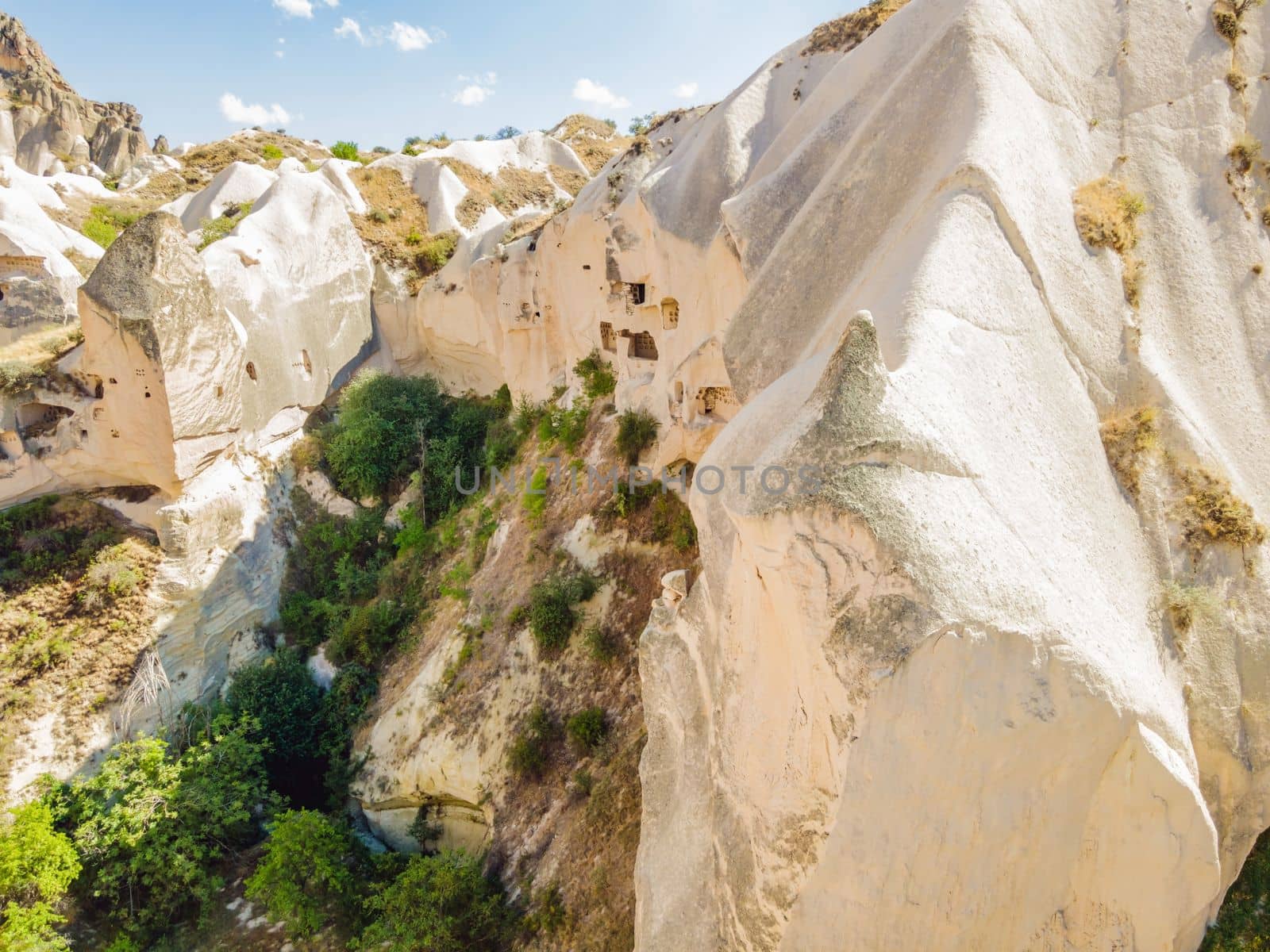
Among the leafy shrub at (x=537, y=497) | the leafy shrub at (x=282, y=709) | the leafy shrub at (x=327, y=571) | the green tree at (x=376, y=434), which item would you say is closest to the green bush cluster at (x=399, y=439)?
the green tree at (x=376, y=434)

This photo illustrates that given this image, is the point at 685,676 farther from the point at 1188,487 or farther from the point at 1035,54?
the point at 1035,54

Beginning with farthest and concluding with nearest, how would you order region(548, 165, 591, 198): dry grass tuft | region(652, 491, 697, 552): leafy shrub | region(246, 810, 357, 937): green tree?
region(548, 165, 591, 198): dry grass tuft → region(652, 491, 697, 552): leafy shrub → region(246, 810, 357, 937): green tree

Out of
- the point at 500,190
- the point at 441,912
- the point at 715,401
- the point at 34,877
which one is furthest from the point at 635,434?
the point at 500,190

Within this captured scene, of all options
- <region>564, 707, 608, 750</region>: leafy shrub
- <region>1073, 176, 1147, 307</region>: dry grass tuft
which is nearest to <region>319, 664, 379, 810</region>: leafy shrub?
<region>564, 707, 608, 750</region>: leafy shrub

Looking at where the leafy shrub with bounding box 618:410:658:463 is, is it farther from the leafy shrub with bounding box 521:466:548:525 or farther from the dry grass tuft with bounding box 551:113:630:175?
the dry grass tuft with bounding box 551:113:630:175

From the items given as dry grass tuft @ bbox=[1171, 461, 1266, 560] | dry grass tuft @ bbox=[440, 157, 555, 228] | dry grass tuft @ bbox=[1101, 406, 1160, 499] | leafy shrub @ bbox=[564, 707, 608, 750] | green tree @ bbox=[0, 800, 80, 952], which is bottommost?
green tree @ bbox=[0, 800, 80, 952]

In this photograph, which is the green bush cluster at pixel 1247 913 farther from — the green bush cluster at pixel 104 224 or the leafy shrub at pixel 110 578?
the green bush cluster at pixel 104 224
